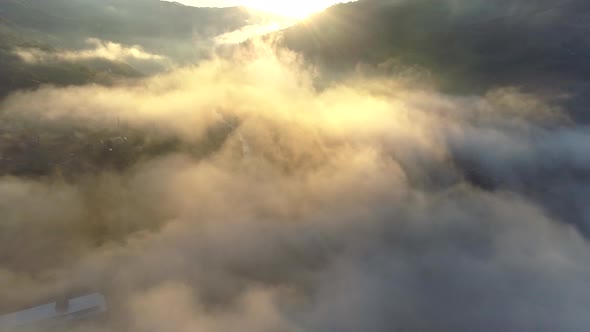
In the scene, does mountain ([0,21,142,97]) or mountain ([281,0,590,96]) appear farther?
mountain ([0,21,142,97])

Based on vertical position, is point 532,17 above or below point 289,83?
above

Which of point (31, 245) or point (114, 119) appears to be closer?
point (31, 245)

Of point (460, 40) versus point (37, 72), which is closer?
point (460, 40)

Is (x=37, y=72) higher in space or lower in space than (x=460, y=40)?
lower

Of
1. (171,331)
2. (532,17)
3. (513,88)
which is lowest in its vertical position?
(171,331)

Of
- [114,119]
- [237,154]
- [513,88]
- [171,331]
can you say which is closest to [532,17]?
[513,88]

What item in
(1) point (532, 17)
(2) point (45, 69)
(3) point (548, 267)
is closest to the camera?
(3) point (548, 267)

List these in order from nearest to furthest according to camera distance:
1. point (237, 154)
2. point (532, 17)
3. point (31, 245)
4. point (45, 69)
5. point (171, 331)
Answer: point (171, 331) → point (31, 245) → point (237, 154) → point (532, 17) → point (45, 69)

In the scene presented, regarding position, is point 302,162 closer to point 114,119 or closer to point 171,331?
point 114,119

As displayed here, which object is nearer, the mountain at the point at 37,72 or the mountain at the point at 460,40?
the mountain at the point at 460,40
